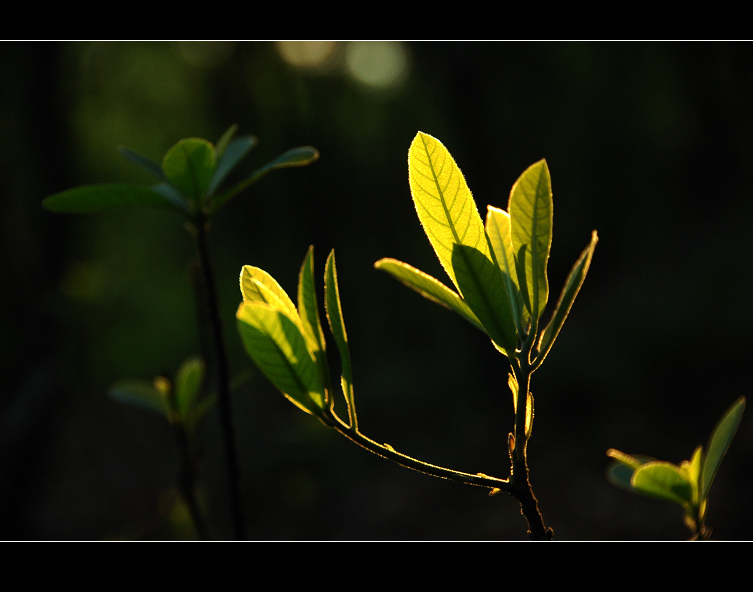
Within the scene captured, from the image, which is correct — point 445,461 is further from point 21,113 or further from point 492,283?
point 492,283

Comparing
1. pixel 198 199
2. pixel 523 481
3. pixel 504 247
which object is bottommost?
pixel 523 481

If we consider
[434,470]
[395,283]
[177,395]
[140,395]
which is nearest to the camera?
[434,470]

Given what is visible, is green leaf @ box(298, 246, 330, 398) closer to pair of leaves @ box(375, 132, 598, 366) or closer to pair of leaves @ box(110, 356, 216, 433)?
pair of leaves @ box(375, 132, 598, 366)

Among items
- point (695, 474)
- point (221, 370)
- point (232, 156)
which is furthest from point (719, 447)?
point (232, 156)

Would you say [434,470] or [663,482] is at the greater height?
[434,470]

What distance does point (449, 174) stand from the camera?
0.49m

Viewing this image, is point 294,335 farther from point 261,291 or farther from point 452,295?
point 452,295

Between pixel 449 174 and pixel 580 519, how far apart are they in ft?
16.3

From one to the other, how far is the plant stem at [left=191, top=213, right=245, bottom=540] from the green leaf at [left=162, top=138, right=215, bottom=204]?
0.12ft

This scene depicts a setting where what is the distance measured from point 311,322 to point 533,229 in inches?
9.3

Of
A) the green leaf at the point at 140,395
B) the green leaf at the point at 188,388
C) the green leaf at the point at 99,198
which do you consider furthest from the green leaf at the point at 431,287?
the green leaf at the point at 140,395

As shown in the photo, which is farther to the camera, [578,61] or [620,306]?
[578,61]

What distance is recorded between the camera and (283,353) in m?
0.48
